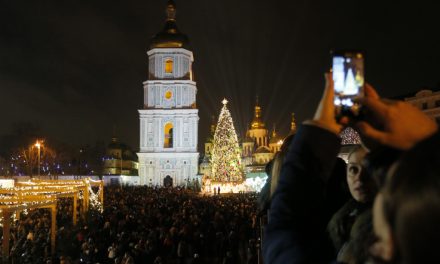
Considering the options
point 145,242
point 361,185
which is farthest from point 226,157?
point 361,185

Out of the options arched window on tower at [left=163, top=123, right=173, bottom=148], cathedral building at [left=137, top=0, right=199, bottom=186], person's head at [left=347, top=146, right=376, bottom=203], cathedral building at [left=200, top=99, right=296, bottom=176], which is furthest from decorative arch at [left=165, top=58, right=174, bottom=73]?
person's head at [left=347, top=146, right=376, bottom=203]

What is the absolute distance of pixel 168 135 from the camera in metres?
68.7

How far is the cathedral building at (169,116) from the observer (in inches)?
2564

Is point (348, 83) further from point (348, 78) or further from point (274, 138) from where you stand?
point (274, 138)

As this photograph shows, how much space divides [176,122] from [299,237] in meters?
65.0

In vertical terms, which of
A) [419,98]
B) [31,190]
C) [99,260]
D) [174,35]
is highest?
[174,35]

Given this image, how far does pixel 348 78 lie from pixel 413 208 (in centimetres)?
58

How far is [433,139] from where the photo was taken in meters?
1.15

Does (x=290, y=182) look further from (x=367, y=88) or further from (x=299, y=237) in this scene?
(x=367, y=88)

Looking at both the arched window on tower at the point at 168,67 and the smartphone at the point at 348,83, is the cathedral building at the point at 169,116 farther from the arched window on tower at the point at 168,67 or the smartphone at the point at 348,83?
the smartphone at the point at 348,83

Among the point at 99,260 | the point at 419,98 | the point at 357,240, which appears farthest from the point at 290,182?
the point at 419,98

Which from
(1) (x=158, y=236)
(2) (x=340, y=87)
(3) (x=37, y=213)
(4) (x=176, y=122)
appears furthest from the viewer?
(4) (x=176, y=122)

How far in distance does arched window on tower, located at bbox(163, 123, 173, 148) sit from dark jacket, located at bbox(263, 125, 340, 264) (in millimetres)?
65834

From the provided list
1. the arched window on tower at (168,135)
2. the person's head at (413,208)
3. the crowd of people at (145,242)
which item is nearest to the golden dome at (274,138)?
the arched window on tower at (168,135)
